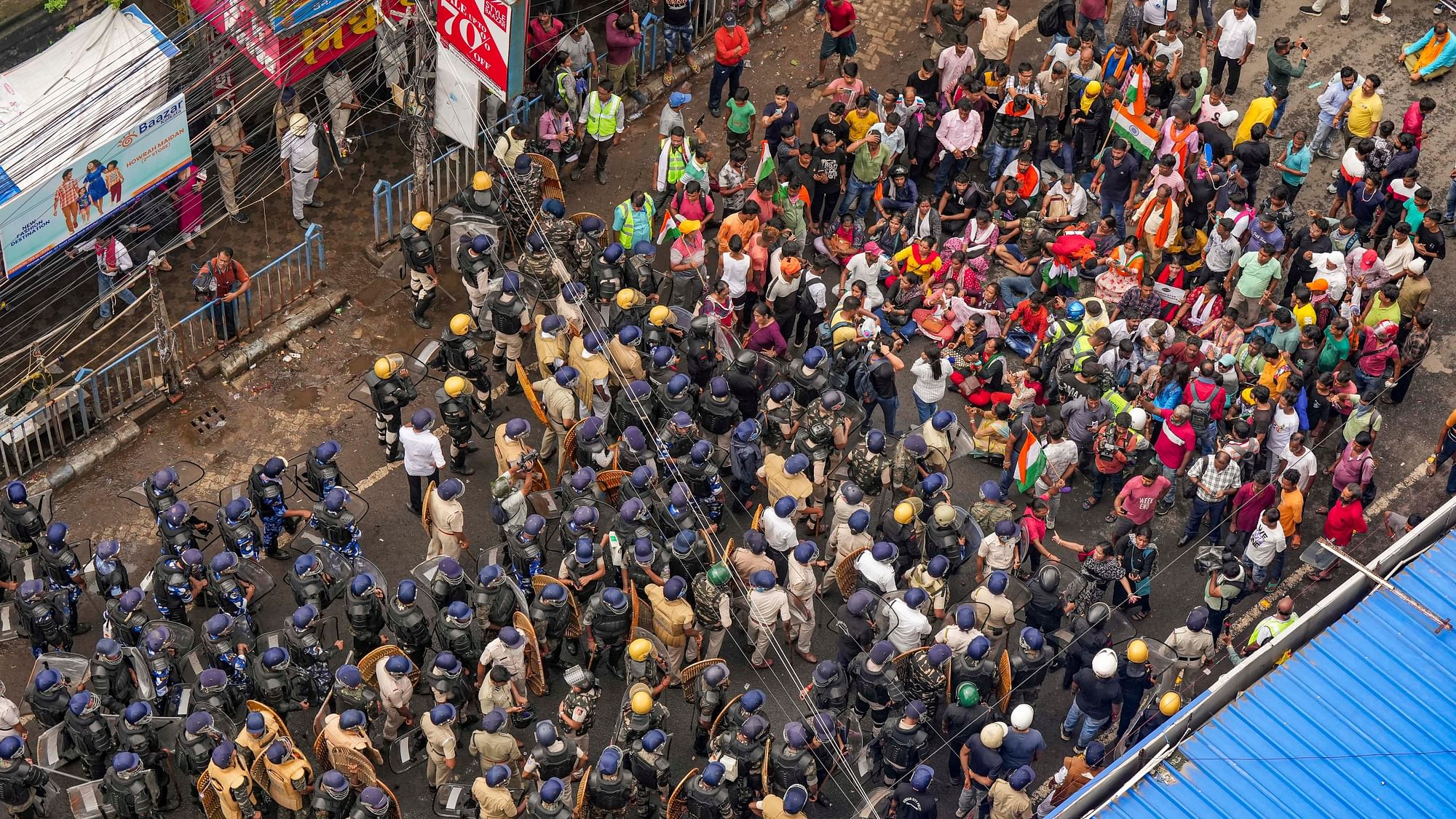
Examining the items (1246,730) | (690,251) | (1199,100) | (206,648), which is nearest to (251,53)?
(690,251)

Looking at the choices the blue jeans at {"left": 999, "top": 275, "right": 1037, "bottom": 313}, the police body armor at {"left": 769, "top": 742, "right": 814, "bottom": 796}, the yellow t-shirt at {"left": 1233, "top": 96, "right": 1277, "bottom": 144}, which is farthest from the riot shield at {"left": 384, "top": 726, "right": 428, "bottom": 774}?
the yellow t-shirt at {"left": 1233, "top": 96, "right": 1277, "bottom": 144}

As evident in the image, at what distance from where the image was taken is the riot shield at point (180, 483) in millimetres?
22453

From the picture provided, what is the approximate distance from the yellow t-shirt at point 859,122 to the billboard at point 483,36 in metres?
4.52

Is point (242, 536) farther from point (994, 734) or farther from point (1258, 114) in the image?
point (1258, 114)

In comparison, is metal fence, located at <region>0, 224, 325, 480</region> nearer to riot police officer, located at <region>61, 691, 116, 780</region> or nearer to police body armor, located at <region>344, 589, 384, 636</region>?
riot police officer, located at <region>61, 691, 116, 780</region>

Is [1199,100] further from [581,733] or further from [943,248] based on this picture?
[581,733]

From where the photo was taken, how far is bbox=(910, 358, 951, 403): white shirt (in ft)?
73.4

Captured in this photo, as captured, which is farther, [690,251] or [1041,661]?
[690,251]

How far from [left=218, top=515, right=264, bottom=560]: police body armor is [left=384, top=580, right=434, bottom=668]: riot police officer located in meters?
1.80

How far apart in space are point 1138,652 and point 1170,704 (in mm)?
824

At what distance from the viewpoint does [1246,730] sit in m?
16.8

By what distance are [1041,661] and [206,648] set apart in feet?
28.5

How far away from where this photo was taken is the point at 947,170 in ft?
85.4

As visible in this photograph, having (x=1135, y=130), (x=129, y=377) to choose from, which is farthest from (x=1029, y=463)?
(x=129, y=377)
